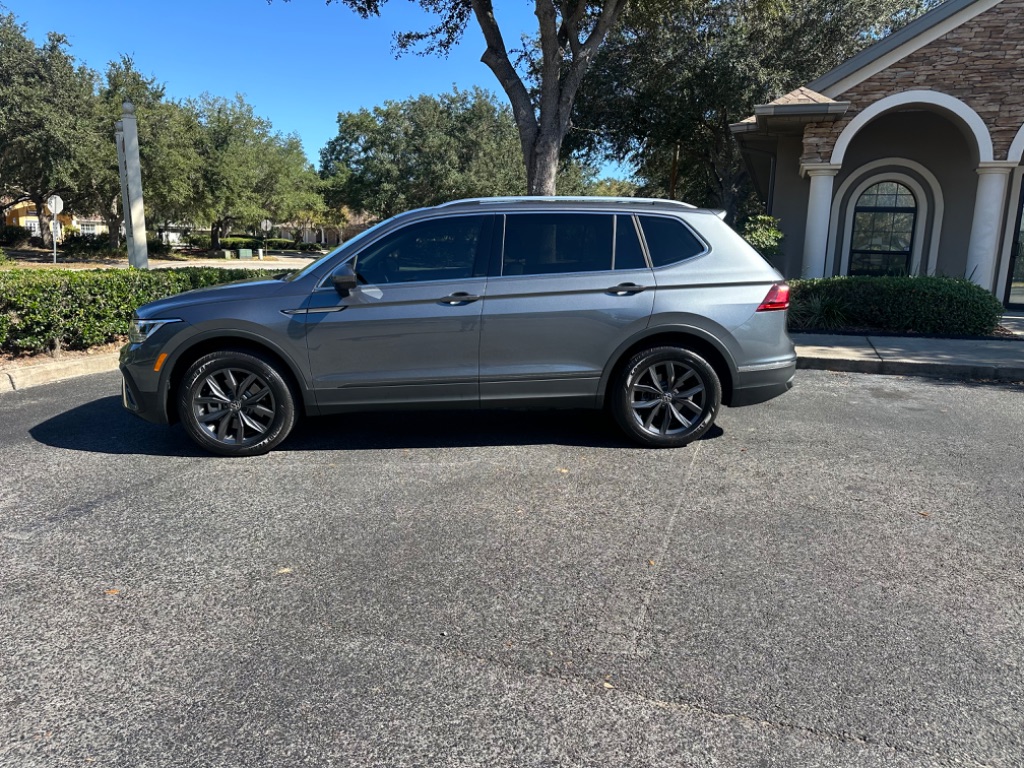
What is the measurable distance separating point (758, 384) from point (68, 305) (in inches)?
295

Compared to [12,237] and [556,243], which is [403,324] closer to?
[556,243]

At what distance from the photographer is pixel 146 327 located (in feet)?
16.2

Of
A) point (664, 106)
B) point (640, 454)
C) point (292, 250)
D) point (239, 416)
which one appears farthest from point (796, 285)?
point (292, 250)

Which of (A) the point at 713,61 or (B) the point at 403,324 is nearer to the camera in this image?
(B) the point at 403,324

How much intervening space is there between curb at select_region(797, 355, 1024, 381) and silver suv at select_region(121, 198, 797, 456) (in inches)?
141

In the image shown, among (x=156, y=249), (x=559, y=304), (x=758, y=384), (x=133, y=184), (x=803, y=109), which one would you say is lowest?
(x=758, y=384)

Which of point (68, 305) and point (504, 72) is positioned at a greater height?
point (504, 72)

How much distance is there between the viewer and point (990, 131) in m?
11.7

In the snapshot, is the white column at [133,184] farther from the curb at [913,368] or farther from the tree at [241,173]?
the tree at [241,173]

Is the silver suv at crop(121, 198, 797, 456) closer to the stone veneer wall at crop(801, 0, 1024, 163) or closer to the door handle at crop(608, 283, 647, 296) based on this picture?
the door handle at crop(608, 283, 647, 296)

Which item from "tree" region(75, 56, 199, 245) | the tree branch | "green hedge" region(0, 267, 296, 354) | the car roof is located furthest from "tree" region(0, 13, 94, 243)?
the car roof

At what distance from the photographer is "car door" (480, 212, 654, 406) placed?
4988 millimetres

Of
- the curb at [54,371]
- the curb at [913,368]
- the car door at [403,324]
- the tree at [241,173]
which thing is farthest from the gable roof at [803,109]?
the tree at [241,173]

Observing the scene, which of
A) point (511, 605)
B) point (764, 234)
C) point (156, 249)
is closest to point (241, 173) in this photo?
point (156, 249)
